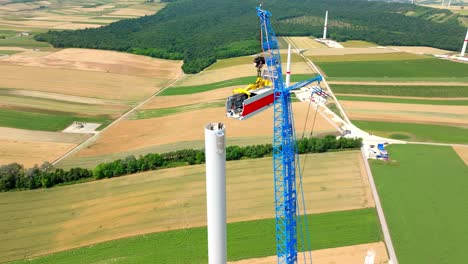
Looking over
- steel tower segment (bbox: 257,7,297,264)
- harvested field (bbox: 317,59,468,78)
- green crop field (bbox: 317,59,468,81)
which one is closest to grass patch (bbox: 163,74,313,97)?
green crop field (bbox: 317,59,468,81)

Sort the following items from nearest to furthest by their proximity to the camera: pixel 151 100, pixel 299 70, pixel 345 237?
1. pixel 345 237
2. pixel 151 100
3. pixel 299 70

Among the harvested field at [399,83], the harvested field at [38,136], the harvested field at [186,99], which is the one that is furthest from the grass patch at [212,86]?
the harvested field at [38,136]

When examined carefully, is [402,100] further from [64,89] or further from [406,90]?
[64,89]

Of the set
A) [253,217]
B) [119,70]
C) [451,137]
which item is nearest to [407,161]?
[451,137]

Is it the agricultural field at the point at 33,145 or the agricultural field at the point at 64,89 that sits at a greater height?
the agricultural field at the point at 64,89

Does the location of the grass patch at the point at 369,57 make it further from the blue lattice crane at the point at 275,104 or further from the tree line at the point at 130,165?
the blue lattice crane at the point at 275,104

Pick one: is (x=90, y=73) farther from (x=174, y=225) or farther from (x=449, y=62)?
(x=449, y=62)

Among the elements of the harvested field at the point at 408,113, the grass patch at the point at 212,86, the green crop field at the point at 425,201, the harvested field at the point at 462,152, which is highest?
the grass patch at the point at 212,86
